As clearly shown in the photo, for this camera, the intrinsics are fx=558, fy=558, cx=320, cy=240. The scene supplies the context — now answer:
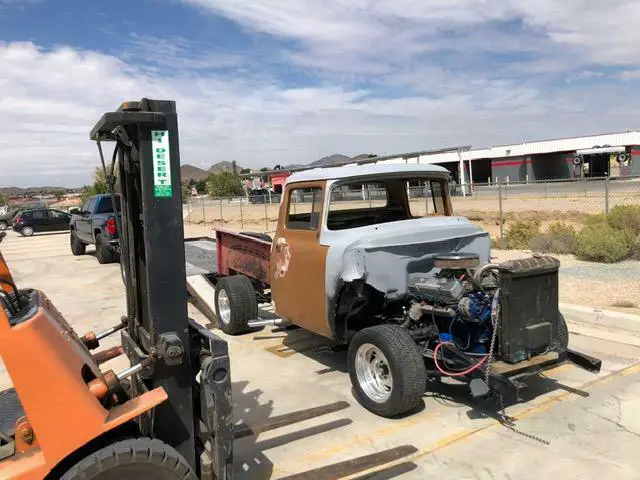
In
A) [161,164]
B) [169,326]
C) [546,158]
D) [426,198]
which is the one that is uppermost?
[546,158]

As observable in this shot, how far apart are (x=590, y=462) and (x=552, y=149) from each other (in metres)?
66.5

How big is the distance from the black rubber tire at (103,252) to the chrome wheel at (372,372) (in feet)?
39.4

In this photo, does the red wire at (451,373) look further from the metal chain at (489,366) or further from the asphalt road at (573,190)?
the asphalt road at (573,190)

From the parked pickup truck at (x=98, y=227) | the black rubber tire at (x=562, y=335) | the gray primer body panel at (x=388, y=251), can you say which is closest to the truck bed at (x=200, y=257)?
the parked pickup truck at (x=98, y=227)

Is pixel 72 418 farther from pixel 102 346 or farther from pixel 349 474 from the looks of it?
pixel 102 346

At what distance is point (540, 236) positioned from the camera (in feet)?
46.1

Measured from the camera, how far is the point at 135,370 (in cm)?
309

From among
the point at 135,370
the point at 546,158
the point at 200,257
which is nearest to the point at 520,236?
Answer: the point at 200,257

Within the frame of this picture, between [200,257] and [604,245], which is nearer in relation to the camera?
[604,245]

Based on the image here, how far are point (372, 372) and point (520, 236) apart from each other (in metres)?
10.8

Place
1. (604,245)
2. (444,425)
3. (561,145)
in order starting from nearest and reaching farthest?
(444,425) < (604,245) < (561,145)

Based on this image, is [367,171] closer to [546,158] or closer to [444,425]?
[444,425]

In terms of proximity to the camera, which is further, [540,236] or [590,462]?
[540,236]

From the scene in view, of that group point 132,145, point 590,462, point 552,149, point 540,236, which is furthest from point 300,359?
point 552,149
